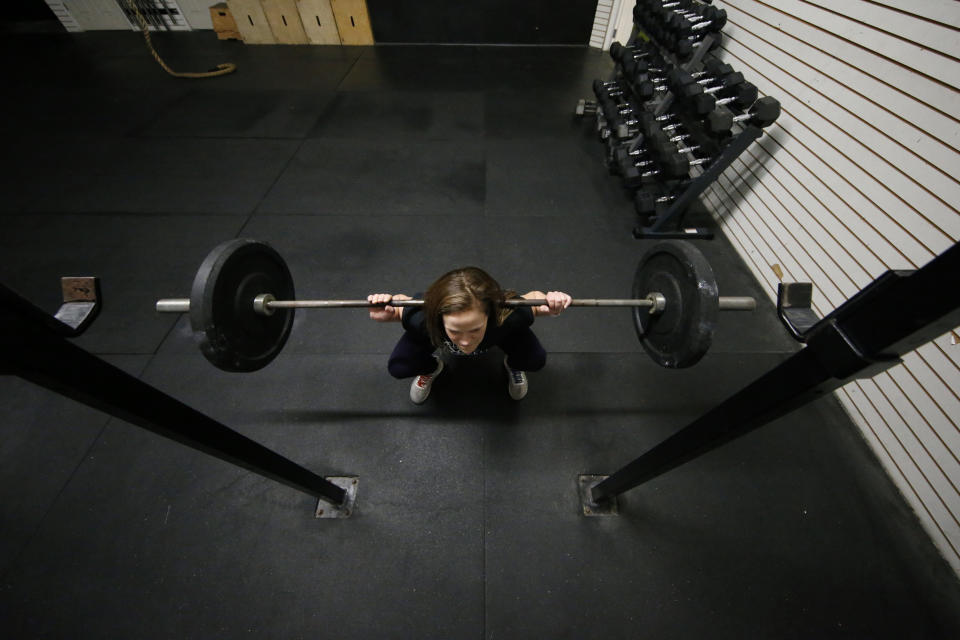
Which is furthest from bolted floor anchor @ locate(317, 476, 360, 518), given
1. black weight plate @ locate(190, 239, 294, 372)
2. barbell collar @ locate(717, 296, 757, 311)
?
barbell collar @ locate(717, 296, 757, 311)

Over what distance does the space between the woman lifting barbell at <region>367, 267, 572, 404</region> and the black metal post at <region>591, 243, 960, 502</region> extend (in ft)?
2.18

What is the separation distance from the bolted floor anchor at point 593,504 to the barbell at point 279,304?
0.72m

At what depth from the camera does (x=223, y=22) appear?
17.6ft

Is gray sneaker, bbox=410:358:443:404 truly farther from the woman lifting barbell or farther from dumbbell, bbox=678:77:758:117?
dumbbell, bbox=678:77:758:117

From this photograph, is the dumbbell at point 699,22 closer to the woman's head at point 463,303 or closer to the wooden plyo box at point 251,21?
the woman's head at point 463,303

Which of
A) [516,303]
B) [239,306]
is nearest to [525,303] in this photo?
[516,303]

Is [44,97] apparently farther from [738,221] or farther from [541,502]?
[738,221]

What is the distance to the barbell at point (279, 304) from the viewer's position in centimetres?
105

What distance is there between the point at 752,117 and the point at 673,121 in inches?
32.7

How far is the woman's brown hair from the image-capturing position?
1.17 meters

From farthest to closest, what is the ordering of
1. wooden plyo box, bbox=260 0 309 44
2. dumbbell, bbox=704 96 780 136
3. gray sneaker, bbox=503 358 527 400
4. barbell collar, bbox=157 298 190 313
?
wooden plyo box, bbox=260 0 309 44 → dumbbell, bbox=704 96 780 136 → gray sneaker, bbox=503 358 527 400 → barbell collar, bbox=157 298 190 313

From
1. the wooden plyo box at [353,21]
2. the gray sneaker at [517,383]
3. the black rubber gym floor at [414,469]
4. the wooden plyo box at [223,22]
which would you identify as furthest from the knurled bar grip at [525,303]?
the wooden plyo box at [223,22]

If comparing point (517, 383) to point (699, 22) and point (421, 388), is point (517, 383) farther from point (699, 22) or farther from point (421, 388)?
point (699, 22)

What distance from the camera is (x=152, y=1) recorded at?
5.65 meters
